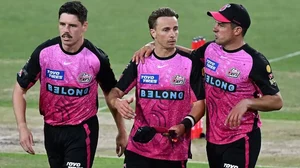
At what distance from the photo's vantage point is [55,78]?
37.7ft

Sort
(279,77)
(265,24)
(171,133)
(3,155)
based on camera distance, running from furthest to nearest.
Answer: (265,24), (279,77), (3,155), (171,133)

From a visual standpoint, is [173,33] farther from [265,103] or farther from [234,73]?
[265,103]

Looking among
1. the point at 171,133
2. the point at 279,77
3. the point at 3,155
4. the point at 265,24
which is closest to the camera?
the point at 171,133

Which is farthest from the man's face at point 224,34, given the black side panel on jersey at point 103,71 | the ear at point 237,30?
the black side panel on jersey at point 103,71

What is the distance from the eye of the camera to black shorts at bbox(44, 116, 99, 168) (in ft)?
37.2

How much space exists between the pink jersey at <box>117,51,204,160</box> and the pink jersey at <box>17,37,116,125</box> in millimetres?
442

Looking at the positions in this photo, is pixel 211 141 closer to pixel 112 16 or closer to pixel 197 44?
pixel 197 44

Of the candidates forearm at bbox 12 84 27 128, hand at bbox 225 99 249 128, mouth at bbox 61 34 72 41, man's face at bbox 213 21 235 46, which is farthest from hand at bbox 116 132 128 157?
man's face at bbox 213 21 235 46

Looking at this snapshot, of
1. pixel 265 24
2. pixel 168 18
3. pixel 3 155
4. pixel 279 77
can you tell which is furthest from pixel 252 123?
pixel 265 24

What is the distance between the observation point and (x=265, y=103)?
1087cm

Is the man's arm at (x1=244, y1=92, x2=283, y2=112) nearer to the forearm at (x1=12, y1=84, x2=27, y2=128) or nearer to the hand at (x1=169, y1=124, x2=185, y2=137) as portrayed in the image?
the hand at (x1=169, y1=124, x2=185, y2=137)

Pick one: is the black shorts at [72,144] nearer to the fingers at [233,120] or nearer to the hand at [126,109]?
the hand at [126,109]

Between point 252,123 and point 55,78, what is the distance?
7.50ft

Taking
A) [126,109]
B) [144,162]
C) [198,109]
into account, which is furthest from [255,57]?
[144,162]
